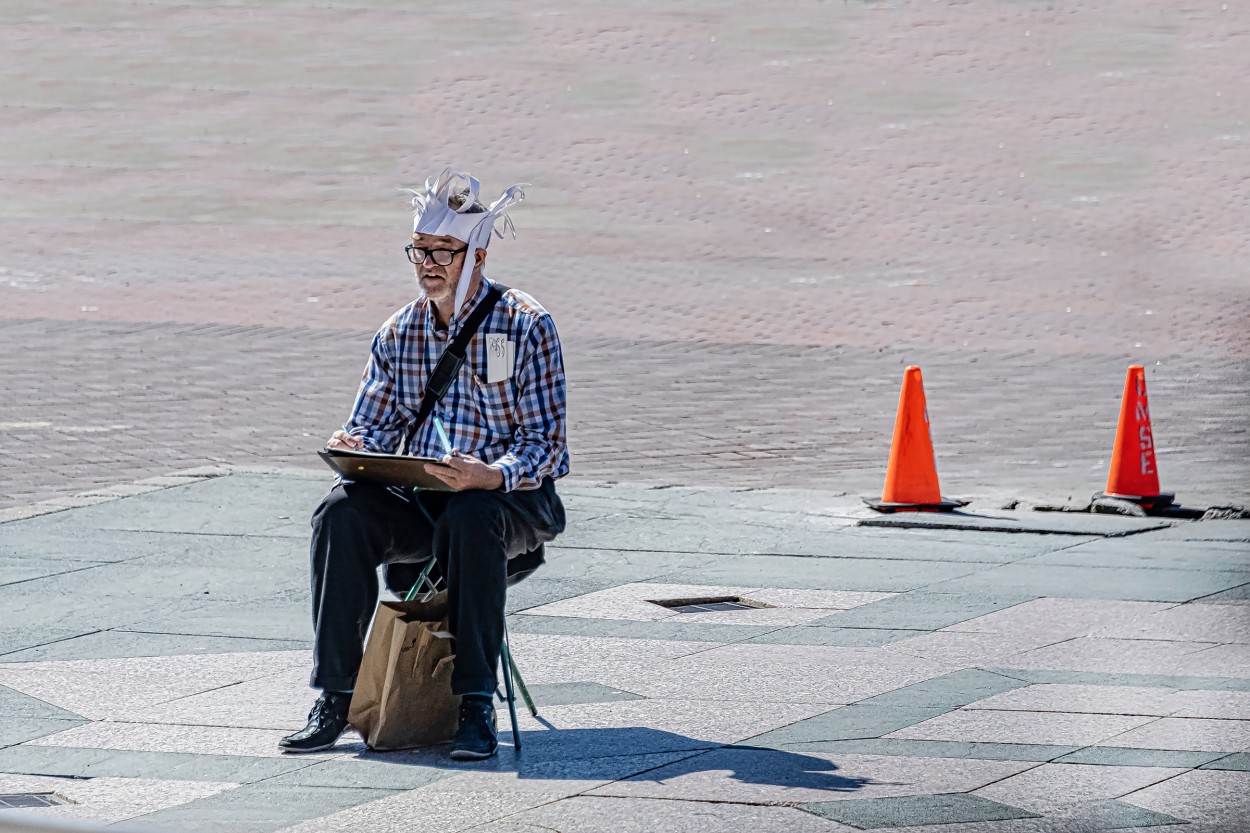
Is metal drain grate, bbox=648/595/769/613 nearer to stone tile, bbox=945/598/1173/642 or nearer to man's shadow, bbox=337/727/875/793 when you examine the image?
stone tile, bbox=945/598/1173/642

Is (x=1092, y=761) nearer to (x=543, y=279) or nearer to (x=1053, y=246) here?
(x=543, y=279)

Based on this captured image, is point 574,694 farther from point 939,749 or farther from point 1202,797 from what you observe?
point 1202,797

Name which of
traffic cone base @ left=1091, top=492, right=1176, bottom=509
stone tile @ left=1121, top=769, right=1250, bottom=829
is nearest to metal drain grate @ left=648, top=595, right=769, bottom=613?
stone tile @ left=1121, top=769, right=1250, bottom=829

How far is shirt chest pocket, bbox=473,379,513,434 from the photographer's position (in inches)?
228

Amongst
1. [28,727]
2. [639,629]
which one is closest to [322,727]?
[28,727]

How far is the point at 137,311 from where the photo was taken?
17969mm

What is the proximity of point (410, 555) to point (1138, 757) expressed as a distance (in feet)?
6.59

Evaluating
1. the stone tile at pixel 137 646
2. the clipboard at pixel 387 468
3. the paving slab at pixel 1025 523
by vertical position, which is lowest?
the stone tile at pixel 137 646

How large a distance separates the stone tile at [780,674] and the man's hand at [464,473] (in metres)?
0.99

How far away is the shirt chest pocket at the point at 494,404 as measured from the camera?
5793 mm

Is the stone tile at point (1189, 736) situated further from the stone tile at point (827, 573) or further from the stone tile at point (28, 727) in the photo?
the stone tile at point (28, 727)

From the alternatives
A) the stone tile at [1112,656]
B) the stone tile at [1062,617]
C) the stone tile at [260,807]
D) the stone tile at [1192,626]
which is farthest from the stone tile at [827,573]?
the stone tile at [260,807]

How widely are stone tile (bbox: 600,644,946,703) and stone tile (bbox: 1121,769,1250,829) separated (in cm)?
115

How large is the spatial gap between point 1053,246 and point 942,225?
1.52 m
